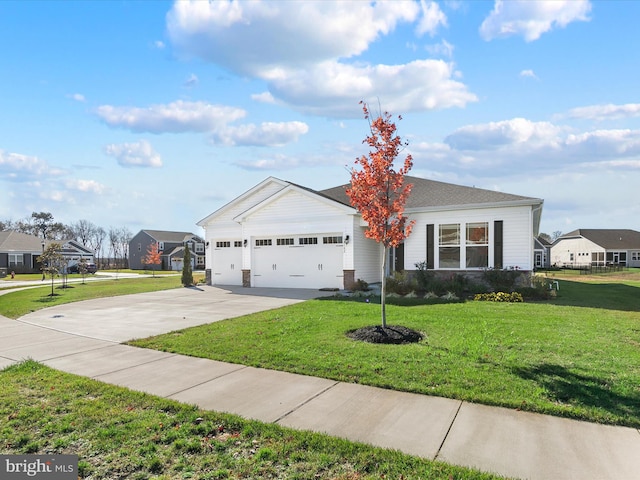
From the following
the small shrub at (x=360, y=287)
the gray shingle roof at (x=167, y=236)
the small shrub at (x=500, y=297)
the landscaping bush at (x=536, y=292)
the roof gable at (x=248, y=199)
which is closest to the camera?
the small shrub at (x=500, y=297)

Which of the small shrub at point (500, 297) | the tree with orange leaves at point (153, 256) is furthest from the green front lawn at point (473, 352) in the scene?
the tree with orange leaves at point (153, 256)

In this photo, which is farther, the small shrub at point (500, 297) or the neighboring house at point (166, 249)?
the neighboring house at point (166, 249)

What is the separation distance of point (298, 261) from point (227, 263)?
5.61 metres

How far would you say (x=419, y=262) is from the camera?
17719 mm

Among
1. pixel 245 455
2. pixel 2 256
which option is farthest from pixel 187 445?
pixel 2 256

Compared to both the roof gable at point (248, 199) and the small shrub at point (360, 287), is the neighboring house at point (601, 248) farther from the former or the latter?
the roof gable at point (248, 199)

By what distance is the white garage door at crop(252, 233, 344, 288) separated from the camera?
1903 cm

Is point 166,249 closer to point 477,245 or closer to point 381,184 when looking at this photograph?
point 477,245

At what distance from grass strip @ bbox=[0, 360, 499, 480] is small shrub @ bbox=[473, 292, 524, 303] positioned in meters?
11.5

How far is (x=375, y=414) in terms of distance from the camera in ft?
14.6

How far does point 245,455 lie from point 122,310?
1178 centimetres

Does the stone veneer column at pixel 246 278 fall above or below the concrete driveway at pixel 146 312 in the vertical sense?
above

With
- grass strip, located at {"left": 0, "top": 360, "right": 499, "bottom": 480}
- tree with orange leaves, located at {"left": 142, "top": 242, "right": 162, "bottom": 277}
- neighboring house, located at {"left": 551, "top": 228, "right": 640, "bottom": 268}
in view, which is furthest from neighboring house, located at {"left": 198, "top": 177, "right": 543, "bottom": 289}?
neighboring house, located at {"left": 551, "top": 228, "right": 640, "bottom": 268}

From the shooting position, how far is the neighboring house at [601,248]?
53.8 m
